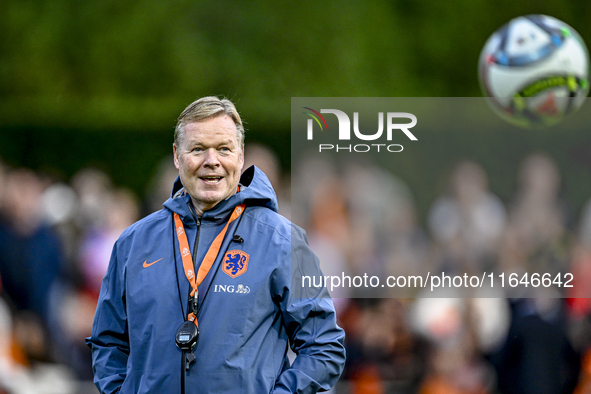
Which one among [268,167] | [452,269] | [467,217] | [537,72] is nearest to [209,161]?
[537,72]

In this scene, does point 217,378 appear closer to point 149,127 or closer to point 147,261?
point 147,261

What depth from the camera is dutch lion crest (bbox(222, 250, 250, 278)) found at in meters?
3.08

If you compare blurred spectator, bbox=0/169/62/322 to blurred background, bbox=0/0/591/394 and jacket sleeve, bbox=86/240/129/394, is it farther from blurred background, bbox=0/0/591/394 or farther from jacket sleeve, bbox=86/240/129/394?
jacket sleeve, bbox=86/240/129/394

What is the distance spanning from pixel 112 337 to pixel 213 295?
482mm

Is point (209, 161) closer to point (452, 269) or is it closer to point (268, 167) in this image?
point (452, 269)

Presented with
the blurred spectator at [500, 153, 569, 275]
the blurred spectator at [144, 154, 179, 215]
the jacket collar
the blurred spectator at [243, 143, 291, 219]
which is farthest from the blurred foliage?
the jacket collar

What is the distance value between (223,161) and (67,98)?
1107 cm

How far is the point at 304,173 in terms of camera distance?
269 inches

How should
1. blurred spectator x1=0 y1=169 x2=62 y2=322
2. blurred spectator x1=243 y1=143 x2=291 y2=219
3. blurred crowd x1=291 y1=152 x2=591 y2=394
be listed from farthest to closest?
blurred spectator x1=0 y1=169 x2=62 y2=322 < blurred spectator x1=243 y1=143 x2=291 y2=219 < blurred crowd x1=291 y1=152 x2=591 y2=394

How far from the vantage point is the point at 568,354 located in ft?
20.6

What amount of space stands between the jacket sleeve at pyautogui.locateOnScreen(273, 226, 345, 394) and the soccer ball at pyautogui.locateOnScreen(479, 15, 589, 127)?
9.58 ft

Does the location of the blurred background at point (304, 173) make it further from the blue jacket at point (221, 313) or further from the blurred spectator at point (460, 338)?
the blue jacket at point (221, 313)

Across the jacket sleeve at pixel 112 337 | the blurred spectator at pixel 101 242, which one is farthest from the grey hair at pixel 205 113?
the blurred spectator at pixel 101 242

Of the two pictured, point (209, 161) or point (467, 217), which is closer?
point (209, 161)
